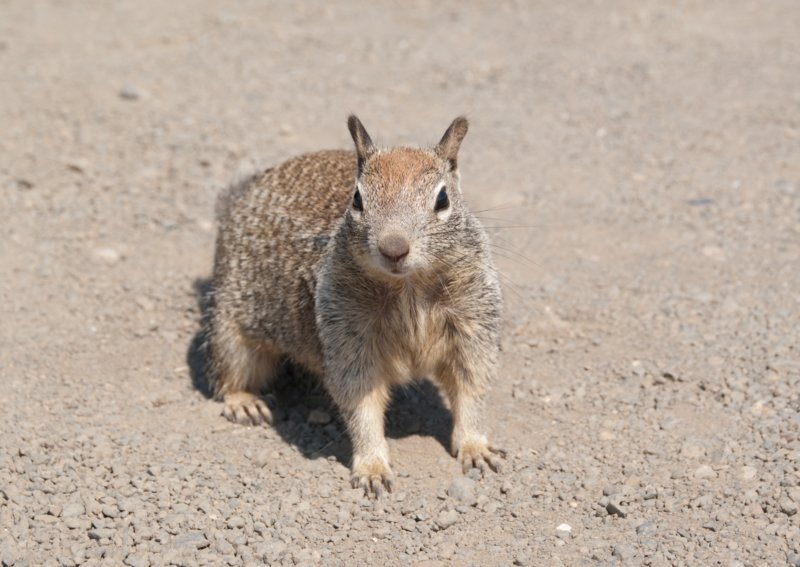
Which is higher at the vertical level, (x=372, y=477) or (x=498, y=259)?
(x=498, y=259)

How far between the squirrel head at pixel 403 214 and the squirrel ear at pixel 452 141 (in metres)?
0.07

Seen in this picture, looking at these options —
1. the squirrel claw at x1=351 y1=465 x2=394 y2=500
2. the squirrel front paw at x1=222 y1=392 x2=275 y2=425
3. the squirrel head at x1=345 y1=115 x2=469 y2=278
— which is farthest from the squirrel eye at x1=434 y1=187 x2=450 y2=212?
the squirrel front paw at x1=222 y1=392 x2=275 y2=425

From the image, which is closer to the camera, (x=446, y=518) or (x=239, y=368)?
(x=446, y=518)

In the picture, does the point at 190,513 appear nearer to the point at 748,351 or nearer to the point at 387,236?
the point at 387,236

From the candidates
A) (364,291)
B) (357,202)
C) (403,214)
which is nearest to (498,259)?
(364,291)

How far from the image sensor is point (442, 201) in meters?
4.45

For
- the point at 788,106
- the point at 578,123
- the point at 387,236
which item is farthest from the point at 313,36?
the point at 387,236

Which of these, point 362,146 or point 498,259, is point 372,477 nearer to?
point 362,146

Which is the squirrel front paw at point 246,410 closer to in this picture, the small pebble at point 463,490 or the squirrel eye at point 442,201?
the small pebble at point 463,490

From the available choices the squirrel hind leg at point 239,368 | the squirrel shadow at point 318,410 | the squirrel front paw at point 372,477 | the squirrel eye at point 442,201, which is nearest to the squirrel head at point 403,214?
the squirrel eye at point 442,201

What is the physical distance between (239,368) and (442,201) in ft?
6.00

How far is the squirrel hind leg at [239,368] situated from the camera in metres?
5.65

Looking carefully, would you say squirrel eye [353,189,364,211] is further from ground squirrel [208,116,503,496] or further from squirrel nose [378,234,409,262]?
squirrel nose [378,234,409,262]

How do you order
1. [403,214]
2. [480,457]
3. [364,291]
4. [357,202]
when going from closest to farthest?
1. [403,214]
2. [357,202]
3. [364,291]
4. [480,457]
